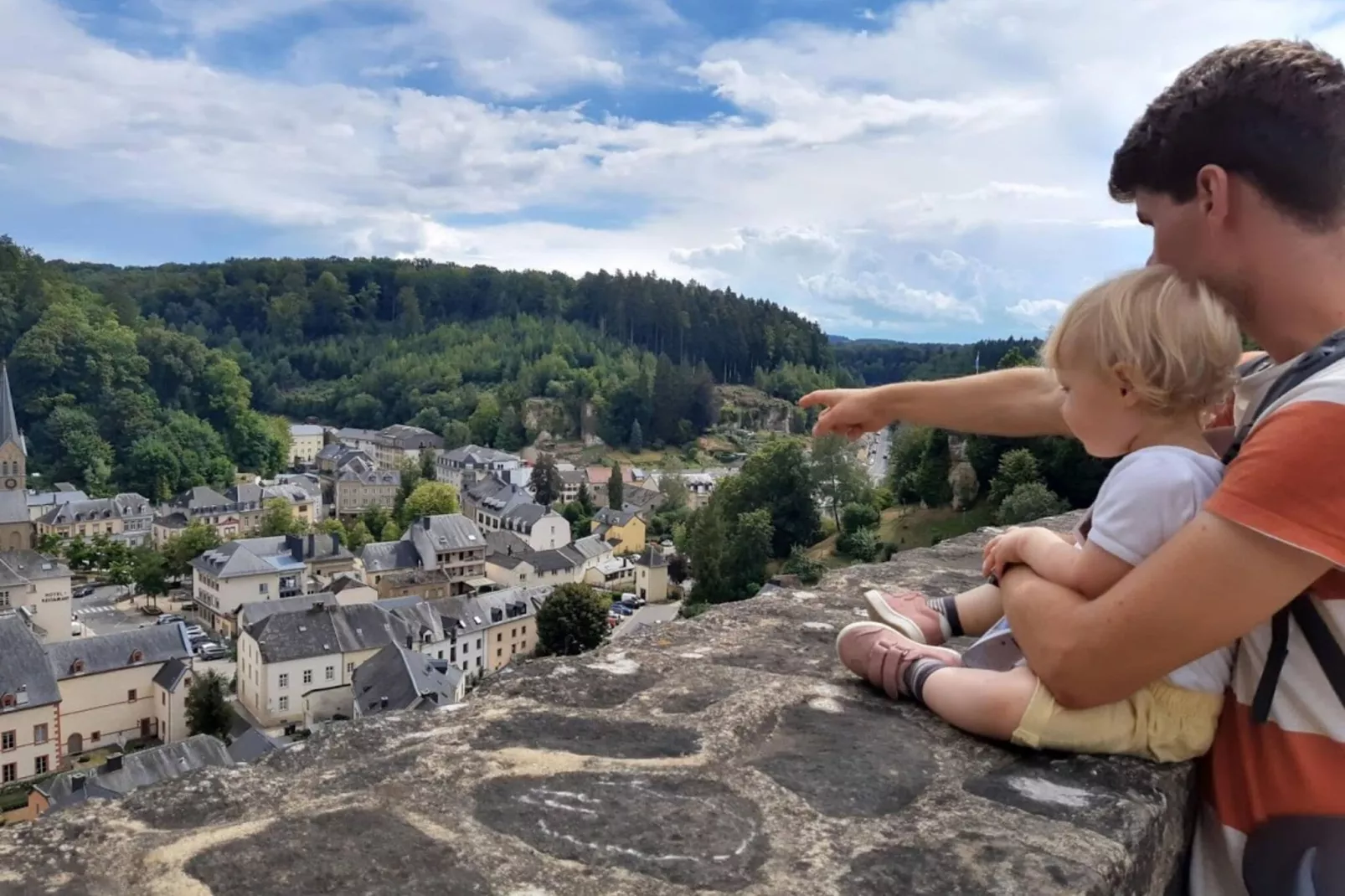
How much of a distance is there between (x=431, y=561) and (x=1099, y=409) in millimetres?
47530

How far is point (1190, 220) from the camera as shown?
1996 mm

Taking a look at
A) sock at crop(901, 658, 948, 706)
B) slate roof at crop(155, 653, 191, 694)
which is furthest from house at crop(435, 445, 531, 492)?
sock at crop(901, 658, 948, 706)

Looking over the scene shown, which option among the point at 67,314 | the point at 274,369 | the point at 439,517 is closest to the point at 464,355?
the point at 274,369

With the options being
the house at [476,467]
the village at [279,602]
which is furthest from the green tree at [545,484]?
the house at [476,467]

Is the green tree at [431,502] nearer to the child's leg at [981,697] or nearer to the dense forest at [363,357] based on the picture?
the dense forest at [363,357]

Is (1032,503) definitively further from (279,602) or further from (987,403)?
(279,602)

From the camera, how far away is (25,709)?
84.2 ft

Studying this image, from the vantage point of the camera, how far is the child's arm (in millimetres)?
1943

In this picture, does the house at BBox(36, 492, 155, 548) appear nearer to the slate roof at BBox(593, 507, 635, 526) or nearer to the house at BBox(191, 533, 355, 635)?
the house at BBox(191, 533, 355, 635)

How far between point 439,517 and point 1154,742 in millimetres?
48195

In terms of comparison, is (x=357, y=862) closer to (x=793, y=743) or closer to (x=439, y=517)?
(x=793, y=743)

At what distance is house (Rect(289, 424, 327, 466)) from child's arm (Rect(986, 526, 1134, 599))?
93.2 meters

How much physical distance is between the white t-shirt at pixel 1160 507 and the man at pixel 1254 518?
0.22 feet

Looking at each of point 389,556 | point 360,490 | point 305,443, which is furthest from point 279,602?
point 305,443
